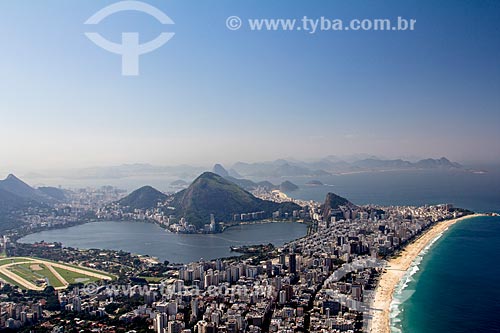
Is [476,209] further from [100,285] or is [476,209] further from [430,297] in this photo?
[100,285]

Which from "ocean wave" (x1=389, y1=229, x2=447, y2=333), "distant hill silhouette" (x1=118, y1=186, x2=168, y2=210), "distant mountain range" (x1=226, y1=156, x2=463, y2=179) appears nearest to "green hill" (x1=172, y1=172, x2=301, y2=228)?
"distant hill silhouette" (x1=118, y1=186, x2=168, y2=210)

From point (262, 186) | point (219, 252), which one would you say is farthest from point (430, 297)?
→ point (262, 186)

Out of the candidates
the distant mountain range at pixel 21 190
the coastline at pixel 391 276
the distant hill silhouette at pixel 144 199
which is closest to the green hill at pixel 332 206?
the coastline at pixel 391 276

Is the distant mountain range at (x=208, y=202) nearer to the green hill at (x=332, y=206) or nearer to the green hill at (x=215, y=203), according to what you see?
the green hill at (x=215, y=203)

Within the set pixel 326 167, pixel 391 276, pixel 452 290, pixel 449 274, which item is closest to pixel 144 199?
pixel 391 276

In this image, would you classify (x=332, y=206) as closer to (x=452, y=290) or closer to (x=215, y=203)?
(x=215, y=203)

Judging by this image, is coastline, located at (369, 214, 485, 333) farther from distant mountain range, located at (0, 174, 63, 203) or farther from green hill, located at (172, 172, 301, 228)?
distant mountain range, located at (0, 174, 63, 203)
